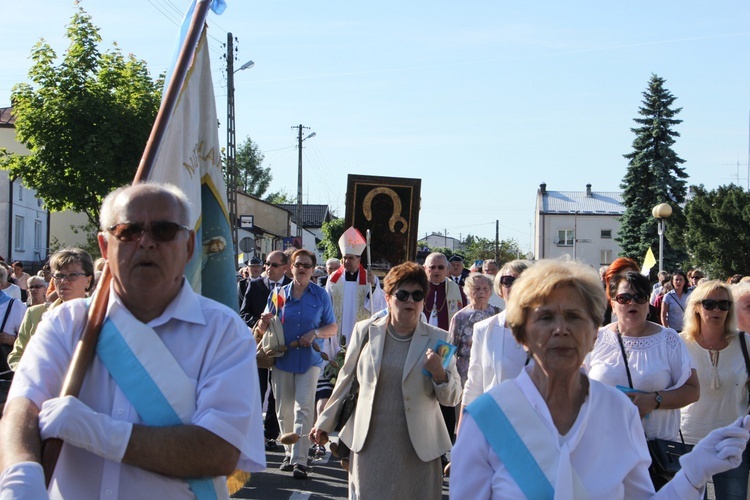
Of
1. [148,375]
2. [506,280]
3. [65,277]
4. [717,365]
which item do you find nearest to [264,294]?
[65,277]

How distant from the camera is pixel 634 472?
339cm

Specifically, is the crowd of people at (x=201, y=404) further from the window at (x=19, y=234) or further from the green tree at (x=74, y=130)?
the window at (x=19, y=234)

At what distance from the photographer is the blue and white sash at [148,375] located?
9.39ft

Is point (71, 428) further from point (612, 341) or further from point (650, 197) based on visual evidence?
point (650, 197)

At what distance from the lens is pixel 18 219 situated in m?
49.1

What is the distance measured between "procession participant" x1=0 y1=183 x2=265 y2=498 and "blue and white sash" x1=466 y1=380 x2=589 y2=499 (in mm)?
747

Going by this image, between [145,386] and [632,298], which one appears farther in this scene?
[632,298]

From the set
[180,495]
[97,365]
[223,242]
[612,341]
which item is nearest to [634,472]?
[180,495]

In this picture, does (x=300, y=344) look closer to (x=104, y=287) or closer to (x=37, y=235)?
(x=104, y=287)

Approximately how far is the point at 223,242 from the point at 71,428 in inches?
73.7

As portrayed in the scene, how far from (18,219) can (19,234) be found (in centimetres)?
77

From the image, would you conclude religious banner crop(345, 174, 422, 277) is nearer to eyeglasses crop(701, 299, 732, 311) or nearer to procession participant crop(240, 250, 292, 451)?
procession participant crop(240, 250, 292, 451)

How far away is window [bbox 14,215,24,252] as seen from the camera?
1916 inches

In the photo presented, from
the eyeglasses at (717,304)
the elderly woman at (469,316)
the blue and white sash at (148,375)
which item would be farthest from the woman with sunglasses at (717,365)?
the blue and white sash at (148,375)
